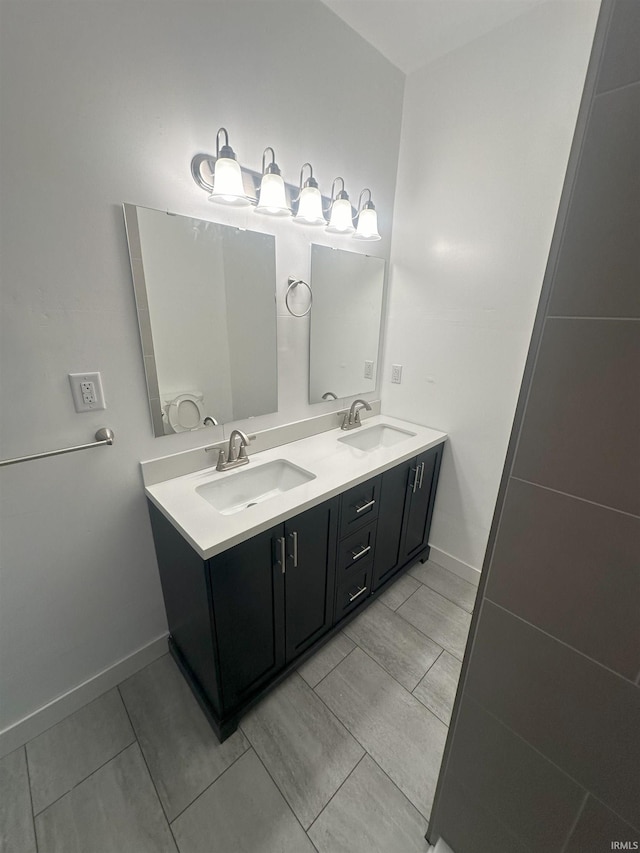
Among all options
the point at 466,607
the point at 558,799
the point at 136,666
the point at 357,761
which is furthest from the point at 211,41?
the point at 466,607

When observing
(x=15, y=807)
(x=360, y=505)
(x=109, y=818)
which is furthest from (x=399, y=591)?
(x=15, y=807)

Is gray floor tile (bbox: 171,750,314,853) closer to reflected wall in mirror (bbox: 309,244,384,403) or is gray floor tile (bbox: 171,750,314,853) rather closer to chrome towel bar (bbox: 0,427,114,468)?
chrome towel bar (bbox: 0,427,114,468)

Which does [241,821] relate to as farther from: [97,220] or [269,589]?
[97,220]

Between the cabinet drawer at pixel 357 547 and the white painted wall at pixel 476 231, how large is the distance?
663 mm

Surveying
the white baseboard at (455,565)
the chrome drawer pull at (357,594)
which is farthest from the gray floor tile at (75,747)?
the white baseboard at (455,565)

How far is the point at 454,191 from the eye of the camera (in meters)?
1.62

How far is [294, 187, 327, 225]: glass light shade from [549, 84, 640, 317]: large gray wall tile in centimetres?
114

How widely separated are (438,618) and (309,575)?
88 cm

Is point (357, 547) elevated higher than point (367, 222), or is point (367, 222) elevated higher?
point (367, 222)

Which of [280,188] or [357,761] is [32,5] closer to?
[280,188]

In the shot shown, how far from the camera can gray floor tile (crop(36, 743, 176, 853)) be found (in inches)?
37.9

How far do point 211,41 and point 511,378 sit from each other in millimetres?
1740

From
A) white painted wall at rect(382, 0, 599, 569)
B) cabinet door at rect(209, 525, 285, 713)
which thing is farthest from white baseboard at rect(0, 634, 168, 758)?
white painted wall at rect(382, 0, 599, 569)

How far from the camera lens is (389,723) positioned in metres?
1.27
